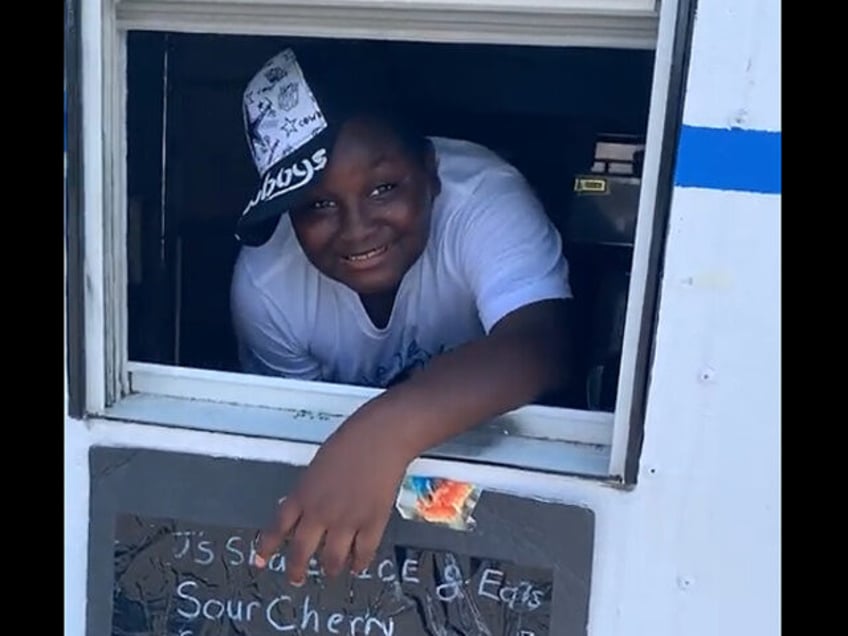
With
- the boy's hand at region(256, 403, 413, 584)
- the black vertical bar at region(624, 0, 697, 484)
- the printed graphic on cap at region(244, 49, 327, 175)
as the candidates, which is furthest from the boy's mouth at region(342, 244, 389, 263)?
the black vertical bar at region(624, 0, 697, 484)

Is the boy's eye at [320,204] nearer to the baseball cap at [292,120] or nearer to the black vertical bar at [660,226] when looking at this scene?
the baseball cap at [292,120]

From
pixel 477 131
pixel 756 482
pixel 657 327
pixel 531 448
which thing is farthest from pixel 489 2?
pixel 477 131

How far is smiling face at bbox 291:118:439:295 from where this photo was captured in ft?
6.18

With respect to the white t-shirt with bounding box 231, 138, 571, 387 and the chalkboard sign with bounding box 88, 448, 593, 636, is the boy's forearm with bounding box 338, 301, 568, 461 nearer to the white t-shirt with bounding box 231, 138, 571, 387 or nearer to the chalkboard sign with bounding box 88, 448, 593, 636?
the chalkboard sign with bounding box 88, 448, 593, 636

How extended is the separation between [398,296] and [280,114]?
43cm

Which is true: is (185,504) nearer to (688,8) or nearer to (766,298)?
(766,298)

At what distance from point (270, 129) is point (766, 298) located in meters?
0.86

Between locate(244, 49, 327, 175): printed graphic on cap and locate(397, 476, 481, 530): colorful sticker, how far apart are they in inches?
23.8

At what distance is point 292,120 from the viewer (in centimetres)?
182

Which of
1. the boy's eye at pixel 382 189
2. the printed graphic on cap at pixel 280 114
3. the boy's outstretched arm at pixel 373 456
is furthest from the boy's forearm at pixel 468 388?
Result: the printed graphic on cap at pixel 280 114

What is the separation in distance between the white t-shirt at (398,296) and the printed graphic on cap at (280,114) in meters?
0.27

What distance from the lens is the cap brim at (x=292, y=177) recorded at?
1.81 meters

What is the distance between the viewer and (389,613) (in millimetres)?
1624

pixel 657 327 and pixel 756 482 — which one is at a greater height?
pixel 657 327
